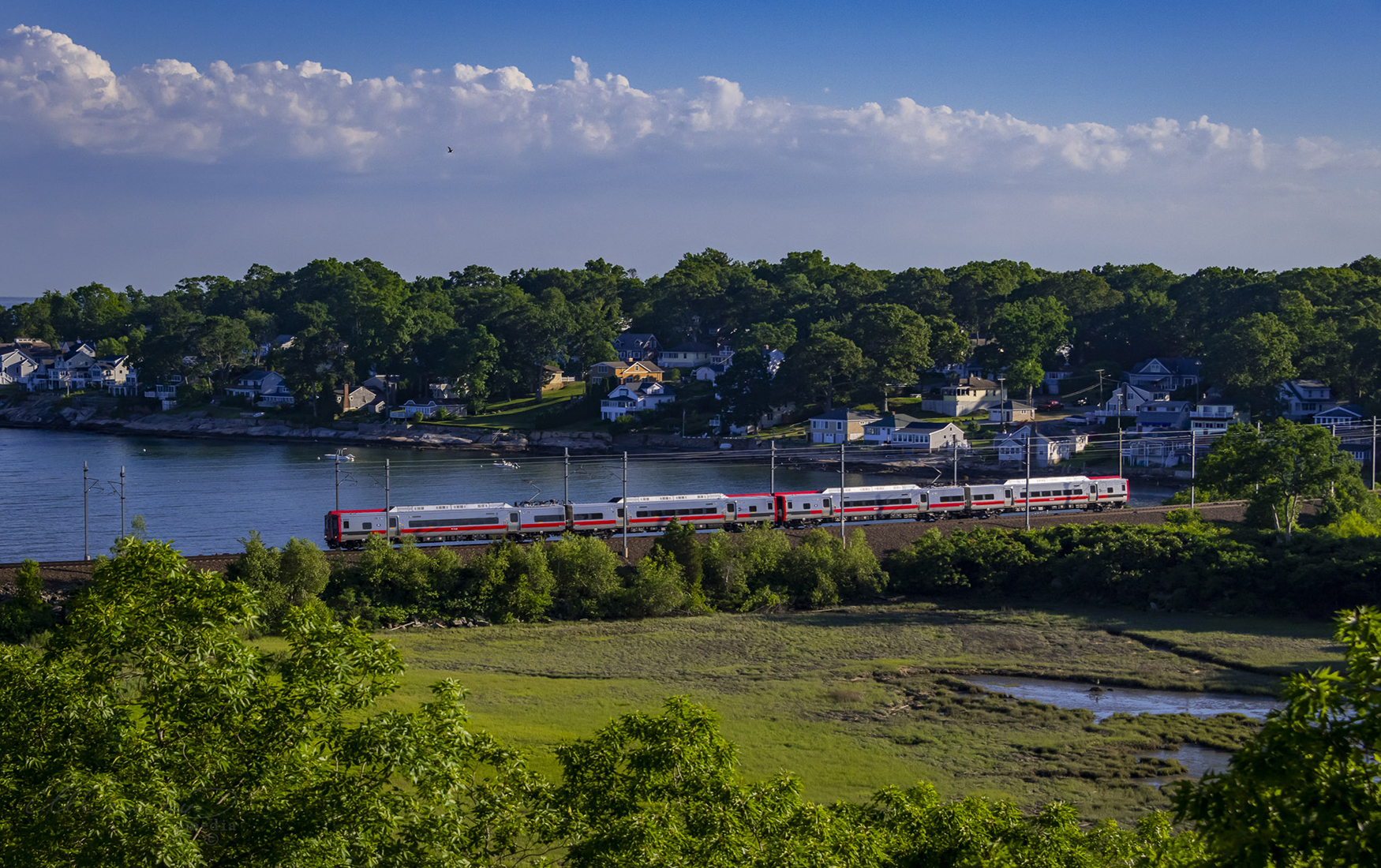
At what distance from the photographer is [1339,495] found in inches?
1428

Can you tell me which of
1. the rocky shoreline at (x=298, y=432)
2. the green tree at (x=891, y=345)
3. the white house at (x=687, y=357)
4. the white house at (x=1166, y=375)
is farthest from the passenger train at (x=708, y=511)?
the white house at (x=687, y=357)

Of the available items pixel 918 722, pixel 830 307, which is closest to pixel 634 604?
pixel 918 722

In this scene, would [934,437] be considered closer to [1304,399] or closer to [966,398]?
[966,398]

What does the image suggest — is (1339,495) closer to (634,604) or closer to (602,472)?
(634,604)

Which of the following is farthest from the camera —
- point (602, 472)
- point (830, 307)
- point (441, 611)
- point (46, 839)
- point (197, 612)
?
point (830, 307)

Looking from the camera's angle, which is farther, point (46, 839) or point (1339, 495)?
point (1339, 495)

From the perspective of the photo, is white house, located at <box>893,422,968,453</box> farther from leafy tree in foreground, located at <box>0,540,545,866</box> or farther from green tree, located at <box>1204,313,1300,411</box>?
leafy tree in foreground, located at <box>0,540,545,866</box>

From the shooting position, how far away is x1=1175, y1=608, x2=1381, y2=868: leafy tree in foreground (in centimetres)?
530

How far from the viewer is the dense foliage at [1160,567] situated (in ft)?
96.0

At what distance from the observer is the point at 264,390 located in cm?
8819

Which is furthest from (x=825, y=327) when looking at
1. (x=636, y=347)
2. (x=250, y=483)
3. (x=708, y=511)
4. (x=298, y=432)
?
(x=708, y=511)

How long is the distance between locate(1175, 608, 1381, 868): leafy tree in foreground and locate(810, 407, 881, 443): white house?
63.9 meters

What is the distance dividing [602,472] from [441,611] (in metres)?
31.2

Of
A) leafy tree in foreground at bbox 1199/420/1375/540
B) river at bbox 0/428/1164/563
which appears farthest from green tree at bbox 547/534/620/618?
leafy tree in foreground at bbox 1199/420/1375/540
